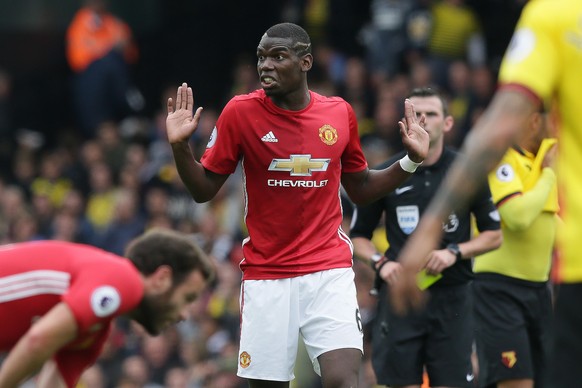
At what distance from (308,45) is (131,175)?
31.6 ft

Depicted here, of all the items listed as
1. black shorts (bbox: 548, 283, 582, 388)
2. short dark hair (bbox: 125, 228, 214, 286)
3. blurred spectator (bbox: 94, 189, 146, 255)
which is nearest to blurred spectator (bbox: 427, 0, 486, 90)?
blurred spectator (bbox: 94, 189, 146, 255)

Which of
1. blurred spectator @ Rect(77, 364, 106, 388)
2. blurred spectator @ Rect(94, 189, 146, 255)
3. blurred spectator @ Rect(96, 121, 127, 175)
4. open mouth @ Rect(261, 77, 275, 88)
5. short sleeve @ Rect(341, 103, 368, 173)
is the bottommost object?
blurred spectator @ Rect(77, 364, 106, 388)

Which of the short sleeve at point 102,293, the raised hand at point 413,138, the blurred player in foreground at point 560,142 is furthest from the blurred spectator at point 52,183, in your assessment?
the blurred player in foreground at point 560,142

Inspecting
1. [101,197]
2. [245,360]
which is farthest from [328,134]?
[101,197]

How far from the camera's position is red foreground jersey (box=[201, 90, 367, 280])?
297 inches

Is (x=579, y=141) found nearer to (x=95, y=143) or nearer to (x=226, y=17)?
(x=95, y=143)

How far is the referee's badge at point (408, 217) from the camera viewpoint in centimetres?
859

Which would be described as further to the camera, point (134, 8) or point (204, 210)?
point (134, 8)

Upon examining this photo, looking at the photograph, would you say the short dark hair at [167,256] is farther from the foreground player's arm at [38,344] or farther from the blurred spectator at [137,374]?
the blurred spectator at [137,374]

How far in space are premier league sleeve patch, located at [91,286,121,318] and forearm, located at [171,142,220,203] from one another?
174 cm

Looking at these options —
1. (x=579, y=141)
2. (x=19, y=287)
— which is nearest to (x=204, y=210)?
(x=19, y=287)

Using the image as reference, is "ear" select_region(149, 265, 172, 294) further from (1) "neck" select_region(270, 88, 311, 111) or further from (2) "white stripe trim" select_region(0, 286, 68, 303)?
(1) "neck" select_region(270, 88, 311, 111)

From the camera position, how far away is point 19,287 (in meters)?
5.99

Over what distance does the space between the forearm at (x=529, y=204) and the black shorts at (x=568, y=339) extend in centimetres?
407
